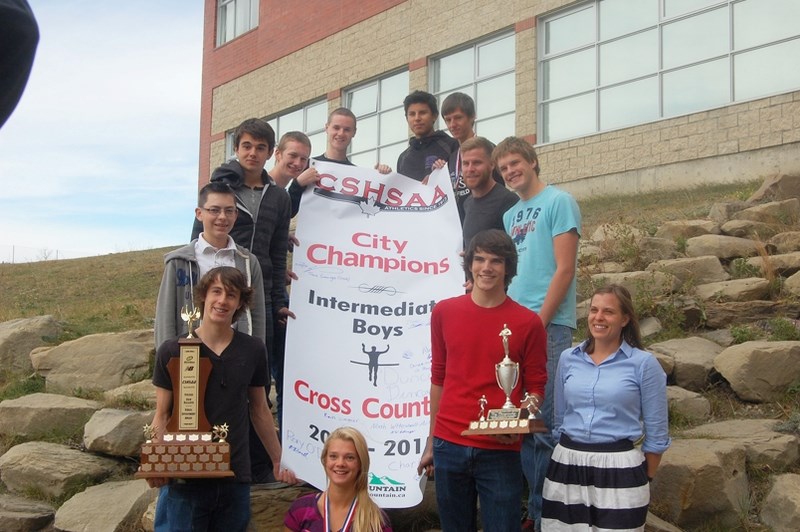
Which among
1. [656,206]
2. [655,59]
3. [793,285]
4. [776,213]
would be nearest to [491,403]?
[793,285]

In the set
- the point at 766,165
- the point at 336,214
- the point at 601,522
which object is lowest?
the point at 601,522

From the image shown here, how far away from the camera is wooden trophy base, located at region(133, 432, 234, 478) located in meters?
3.63

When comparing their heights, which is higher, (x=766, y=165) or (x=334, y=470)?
(x=766, y=165)

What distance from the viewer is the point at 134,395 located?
7.02 meters

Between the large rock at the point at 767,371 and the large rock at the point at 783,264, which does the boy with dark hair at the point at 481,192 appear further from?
the large rock at the point at 783,264

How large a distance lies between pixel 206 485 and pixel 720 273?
245 inches

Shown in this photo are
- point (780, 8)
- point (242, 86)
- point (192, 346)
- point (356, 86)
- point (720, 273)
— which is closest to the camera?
point (192, 346)

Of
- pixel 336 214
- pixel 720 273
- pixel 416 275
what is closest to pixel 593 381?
pixel 416 275

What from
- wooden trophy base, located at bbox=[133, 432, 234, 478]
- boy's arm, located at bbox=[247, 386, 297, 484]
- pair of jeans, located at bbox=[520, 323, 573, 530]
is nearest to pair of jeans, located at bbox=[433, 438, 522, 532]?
pair of jeans, located at bbox=[520, 323, 573, 530]

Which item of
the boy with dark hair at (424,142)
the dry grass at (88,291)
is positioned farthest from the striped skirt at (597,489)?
the dry grass at (88,291)

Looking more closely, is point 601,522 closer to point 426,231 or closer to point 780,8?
point 426,231

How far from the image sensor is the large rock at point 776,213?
988cm

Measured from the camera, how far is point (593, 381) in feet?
13.2

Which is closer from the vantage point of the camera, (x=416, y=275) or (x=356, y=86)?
(x=416, y=275)
